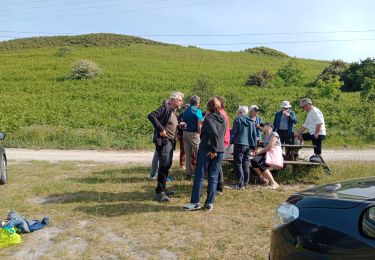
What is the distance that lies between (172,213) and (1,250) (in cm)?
251

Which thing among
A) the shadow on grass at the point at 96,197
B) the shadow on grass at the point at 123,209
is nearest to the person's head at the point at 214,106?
the shadow on grass at the point at 123,209

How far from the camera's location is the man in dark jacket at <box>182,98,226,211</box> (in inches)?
265

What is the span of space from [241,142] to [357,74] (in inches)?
1308

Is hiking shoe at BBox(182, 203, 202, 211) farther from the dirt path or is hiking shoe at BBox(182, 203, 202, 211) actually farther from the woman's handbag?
the dirt path

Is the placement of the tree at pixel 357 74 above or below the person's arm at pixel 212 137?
above

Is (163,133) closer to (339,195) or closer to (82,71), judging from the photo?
(339,195)

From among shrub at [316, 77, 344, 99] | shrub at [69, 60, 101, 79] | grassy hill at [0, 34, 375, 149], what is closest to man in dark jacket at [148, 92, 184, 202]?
grassy hill at [0, 34, 375, 149]

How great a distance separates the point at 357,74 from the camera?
3778 centimetres

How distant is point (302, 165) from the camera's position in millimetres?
9086

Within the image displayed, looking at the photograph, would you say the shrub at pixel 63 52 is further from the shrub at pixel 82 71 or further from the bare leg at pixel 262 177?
the bare leg at pixel 262 177

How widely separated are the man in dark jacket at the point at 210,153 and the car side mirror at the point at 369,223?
4.00 metres

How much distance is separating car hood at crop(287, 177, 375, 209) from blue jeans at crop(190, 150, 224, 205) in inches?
130

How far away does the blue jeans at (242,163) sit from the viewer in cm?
816

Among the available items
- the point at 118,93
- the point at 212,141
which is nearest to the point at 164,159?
the point at 212,141
